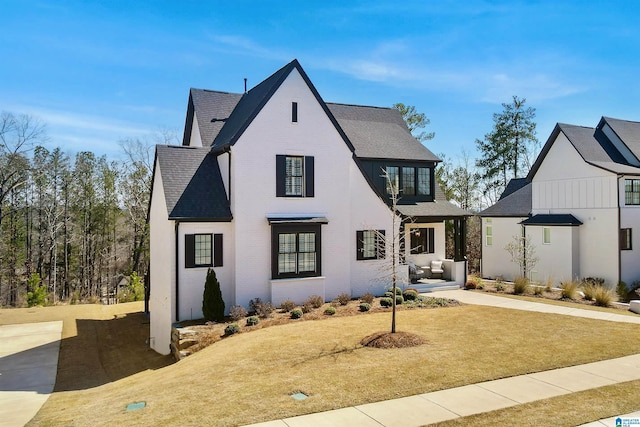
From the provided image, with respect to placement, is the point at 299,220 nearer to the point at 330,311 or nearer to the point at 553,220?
the point at 330,311

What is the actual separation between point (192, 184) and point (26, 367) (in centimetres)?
904

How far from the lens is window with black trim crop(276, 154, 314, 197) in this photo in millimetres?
19316

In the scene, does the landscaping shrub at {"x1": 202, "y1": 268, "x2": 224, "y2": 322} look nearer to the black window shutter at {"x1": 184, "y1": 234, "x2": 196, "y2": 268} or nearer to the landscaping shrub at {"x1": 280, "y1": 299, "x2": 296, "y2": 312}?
the black window shutter at {"x1": 184, "y1": 234, "x2": 196, "y2": 268}

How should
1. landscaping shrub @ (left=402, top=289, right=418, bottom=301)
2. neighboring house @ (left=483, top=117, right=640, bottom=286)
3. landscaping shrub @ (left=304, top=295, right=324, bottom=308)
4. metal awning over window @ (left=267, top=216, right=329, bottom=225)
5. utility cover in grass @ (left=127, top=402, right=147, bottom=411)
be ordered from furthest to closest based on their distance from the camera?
neighboring house @ (left=483, top=117, right=640, bottom=286) < landscaping shrub @ (left=402, top=289, right=418, bottom=301) < metal awning over window @ (left=267, top=216, right=329, bottom=225) < landscaping shrub @ (left=304, top=295, right=324, bottom=308) < utility cover in grass @ (left=127, top=402, right=147, bottom=411)

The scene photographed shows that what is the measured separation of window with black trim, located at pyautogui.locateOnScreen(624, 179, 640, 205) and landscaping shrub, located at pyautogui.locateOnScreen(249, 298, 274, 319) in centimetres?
2085

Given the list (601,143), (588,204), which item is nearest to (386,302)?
(588,204)

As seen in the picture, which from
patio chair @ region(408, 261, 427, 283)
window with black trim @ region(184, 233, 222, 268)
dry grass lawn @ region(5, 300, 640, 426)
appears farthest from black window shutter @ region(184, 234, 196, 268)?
patio chair @ region(408, 261, 427, 283)

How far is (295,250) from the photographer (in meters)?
19.1

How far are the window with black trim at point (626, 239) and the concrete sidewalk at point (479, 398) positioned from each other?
15.9 metres

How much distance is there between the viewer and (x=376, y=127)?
89.0 ft

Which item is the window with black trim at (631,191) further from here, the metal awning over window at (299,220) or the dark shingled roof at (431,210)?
the metal awning over window at (299,220)

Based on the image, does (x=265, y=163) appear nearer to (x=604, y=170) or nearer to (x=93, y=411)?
(x=93, y=411)

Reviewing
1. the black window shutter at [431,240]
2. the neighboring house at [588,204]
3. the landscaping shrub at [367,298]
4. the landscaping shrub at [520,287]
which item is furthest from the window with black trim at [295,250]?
the neighboring house at [588,204]

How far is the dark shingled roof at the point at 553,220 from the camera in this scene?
85.3 ft
